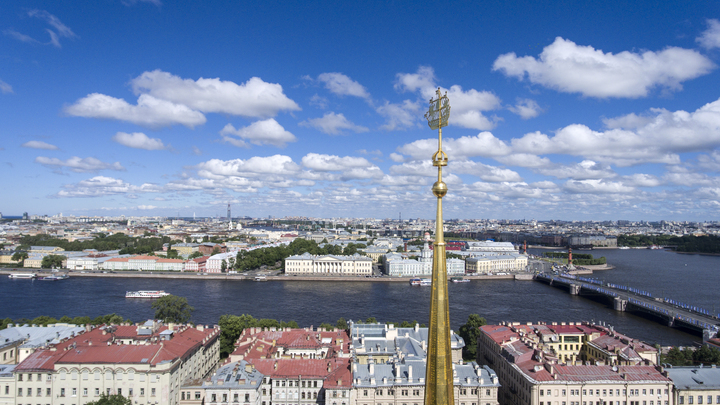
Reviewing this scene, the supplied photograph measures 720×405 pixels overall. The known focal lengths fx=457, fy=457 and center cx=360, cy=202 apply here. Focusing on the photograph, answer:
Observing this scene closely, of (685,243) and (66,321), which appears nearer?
(66,321)

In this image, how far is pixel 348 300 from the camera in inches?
1561

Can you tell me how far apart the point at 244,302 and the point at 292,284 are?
12731 millimetres

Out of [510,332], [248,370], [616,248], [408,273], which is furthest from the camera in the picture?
[616,248]

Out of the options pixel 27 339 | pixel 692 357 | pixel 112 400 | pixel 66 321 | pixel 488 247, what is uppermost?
pixel 27 339

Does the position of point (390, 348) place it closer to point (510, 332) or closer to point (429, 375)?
point (510, 332)

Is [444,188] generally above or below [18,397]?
above

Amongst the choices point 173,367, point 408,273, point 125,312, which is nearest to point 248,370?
point 173,367

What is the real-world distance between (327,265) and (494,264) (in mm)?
23494

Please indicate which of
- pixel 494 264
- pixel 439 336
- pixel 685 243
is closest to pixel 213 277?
pixel 494 264

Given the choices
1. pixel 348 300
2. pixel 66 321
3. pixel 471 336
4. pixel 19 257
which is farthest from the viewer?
pixel 19 257

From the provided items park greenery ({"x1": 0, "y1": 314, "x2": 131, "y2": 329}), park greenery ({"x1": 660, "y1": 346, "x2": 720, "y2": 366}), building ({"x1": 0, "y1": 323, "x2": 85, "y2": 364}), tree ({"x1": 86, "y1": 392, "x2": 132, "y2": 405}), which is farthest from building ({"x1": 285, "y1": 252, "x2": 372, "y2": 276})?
tree ({"x1": 86, "y1": 392, "x2": 132, "y2": 405})

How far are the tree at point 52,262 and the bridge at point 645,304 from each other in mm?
60111

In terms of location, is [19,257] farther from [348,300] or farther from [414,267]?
[414,267]

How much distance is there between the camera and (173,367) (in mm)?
14656
